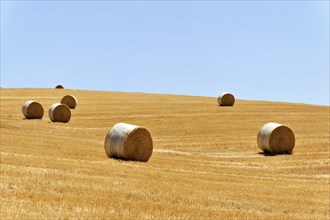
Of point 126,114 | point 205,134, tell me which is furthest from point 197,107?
point 205,134

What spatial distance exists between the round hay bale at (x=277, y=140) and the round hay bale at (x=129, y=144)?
8.83 meters

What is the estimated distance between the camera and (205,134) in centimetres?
3441

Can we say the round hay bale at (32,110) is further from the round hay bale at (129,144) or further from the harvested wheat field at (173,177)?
the round hay bale at (129,144)

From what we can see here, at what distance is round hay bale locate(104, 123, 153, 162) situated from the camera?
2019cm

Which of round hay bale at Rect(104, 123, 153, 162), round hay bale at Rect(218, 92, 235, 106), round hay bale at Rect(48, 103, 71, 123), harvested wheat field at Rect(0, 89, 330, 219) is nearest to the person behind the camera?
harvested wheat field at Rect(0, 89, 330, 219)

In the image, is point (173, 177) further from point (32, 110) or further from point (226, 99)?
point (226, 99)

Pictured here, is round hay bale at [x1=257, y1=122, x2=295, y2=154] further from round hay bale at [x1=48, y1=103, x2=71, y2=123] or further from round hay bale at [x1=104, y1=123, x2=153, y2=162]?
round hay bale at [x1=48, y1=103, x2=71, y2=123]

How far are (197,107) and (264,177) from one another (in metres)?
30.9

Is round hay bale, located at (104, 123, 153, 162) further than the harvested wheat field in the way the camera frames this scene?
Yes

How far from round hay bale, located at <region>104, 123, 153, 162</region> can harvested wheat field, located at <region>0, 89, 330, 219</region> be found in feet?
1.39

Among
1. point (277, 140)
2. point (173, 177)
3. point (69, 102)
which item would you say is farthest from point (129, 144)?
point (69, 102)

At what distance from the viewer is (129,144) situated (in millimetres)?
20172

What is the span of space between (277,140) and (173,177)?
13.1 meters

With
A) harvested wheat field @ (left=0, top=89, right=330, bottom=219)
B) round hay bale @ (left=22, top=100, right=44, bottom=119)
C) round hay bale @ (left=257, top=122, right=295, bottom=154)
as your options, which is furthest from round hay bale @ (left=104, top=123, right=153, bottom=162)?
round hay bale @ (left=22, top=100, right=44, bottom=119)
